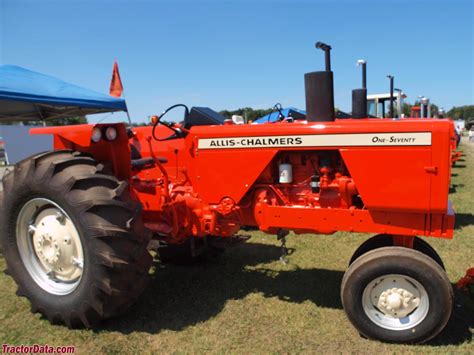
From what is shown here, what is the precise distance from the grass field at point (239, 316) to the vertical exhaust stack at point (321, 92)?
1.51m

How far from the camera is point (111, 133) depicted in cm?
328

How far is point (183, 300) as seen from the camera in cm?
340

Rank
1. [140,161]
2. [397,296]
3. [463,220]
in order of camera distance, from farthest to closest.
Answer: [463,220], [140,161], [397,296]

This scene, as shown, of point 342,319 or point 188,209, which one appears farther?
point 188,209

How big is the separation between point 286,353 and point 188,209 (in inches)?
52.3

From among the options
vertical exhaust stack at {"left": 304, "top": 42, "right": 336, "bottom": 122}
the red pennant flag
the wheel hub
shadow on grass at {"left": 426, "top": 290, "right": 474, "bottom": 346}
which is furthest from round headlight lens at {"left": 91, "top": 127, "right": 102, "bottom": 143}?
the red pennant flag

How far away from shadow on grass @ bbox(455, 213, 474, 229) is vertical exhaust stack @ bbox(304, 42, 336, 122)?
3.70m

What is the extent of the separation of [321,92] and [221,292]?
6.27ft

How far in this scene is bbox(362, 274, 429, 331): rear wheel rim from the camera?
103 inches

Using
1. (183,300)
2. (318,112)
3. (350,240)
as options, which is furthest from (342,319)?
(350,240)

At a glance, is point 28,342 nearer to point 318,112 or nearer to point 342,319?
point 342,319

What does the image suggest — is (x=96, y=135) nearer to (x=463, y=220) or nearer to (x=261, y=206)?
(x=261, y=206)

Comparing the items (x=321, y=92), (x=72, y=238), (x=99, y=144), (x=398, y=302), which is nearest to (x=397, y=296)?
(x=398, y=302)

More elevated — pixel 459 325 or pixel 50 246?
pixel 50 246
